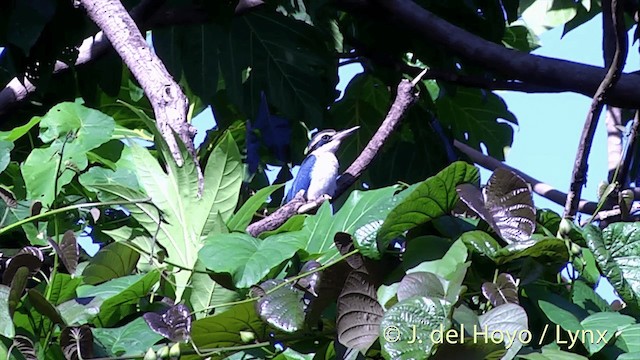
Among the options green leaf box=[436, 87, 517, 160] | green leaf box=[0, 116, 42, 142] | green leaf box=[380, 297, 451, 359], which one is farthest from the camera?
green leaf box=[436, 87, 517, 160]

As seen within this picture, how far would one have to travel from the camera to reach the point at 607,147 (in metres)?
3.04

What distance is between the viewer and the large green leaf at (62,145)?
1.74 meters

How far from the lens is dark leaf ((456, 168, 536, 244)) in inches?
44.8

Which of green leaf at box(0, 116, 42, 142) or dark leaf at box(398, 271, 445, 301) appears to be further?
green leaf at box(0, 116, 42, 142)

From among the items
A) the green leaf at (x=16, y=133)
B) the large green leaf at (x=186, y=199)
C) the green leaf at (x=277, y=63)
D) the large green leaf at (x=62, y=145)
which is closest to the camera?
the large green leaf at (x=186, y=199)

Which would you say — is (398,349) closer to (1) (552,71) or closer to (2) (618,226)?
(2) (618,226)

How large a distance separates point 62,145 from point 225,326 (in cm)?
66

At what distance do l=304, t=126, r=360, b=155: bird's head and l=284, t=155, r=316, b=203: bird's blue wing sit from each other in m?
0.07

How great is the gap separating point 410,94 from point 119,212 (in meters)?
0.71

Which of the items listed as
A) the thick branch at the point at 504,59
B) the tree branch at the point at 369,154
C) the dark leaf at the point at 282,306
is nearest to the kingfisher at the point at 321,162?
the thick branch at the point at 504,59

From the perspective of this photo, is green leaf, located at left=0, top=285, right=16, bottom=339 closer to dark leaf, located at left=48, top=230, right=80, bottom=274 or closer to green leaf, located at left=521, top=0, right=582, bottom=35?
dark leaf, located at left=48, top=230, right=80, bottom=274

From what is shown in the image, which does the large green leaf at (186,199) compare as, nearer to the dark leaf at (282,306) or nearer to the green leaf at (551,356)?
the dark leaf at (282,306)

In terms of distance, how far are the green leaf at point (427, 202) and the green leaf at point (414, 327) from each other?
0.41 feet

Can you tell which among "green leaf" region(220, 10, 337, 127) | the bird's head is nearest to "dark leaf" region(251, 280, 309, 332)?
"green leaf" region(220, 10, 337, 127)
